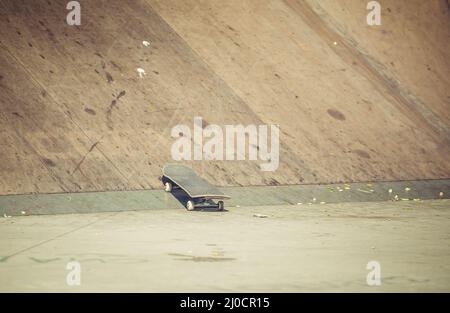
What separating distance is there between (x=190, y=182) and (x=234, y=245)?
4.90 m

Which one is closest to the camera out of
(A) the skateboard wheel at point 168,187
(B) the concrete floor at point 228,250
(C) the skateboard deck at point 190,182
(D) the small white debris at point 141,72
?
(B) the concrete floor at point 228,250

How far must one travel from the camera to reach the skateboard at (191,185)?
1318 centimetres

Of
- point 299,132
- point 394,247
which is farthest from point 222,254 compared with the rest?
point 299,132

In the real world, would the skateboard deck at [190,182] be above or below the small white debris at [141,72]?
below

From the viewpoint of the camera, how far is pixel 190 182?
13.6m

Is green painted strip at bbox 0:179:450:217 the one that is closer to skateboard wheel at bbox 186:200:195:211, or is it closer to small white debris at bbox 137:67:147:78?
skateboard wheel at bbox 186:200:195:211

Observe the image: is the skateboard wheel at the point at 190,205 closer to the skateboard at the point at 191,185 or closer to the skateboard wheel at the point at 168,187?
the skateboard at the point at 191,185

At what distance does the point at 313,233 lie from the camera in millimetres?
10094

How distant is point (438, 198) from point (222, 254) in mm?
9547

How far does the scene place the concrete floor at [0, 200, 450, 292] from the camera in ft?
21.1

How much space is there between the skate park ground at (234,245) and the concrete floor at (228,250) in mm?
12

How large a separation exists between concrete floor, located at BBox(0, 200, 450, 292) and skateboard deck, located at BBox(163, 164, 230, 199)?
383mm

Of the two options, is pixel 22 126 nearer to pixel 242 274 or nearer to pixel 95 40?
pixel 95 40

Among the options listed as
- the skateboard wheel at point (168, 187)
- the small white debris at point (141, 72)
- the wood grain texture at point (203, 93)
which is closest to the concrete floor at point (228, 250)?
the skateboard wheel at point (168, 187)
